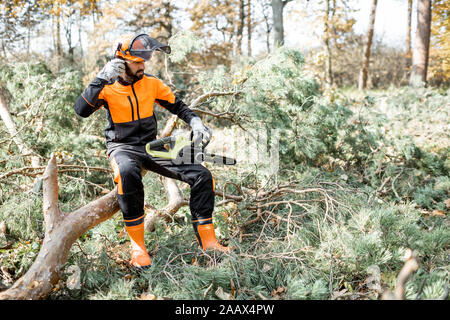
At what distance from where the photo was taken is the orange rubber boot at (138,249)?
2.35 meters

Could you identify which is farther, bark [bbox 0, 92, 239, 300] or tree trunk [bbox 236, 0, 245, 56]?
tree trunk [bbox 236, 0, 245, 56]

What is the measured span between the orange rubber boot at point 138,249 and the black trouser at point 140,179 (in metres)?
0.05

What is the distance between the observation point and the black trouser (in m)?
2.32

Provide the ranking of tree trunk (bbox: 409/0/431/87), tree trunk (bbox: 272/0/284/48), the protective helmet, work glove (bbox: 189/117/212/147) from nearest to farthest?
the protective helmet → work glove (bbox: 189/117/212/147) → tree trunk (bbox: 272/0/284/48) → tree trunk (bbox: 409/0/431/87)

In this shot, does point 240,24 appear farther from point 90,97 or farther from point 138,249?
point 138,249

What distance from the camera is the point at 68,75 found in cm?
449

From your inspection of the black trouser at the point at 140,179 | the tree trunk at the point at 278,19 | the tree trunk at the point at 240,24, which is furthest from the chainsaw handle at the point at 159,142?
the tree trunk at the point at 240,24

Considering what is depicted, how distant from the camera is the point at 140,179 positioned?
2.38 metres

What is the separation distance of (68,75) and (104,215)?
296 centimetres

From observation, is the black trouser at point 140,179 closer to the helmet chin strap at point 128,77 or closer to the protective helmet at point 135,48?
the helmet chin strap at point 128,77

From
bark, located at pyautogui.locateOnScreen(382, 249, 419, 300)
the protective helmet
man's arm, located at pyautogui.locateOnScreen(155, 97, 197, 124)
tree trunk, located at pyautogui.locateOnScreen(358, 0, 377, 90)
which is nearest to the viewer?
bark, located at pyautogui.locateOnScreen(382, 249, 419, 300)

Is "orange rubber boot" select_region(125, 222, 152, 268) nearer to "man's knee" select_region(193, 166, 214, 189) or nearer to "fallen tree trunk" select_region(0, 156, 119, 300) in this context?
"fallen tree trunk" select_region(0, 156, 119, 300)

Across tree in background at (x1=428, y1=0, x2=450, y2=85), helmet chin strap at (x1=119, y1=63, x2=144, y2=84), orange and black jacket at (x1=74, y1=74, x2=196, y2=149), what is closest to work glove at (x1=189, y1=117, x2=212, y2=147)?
orange and black jacket at (x1=74, y1=74, x2=196, y2=149)

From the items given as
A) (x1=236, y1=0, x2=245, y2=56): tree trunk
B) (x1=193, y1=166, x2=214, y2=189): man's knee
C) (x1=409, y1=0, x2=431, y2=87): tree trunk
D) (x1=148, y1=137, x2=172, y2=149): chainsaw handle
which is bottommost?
(x1=193, y1=166, x2=214, y2=189): man's knee
